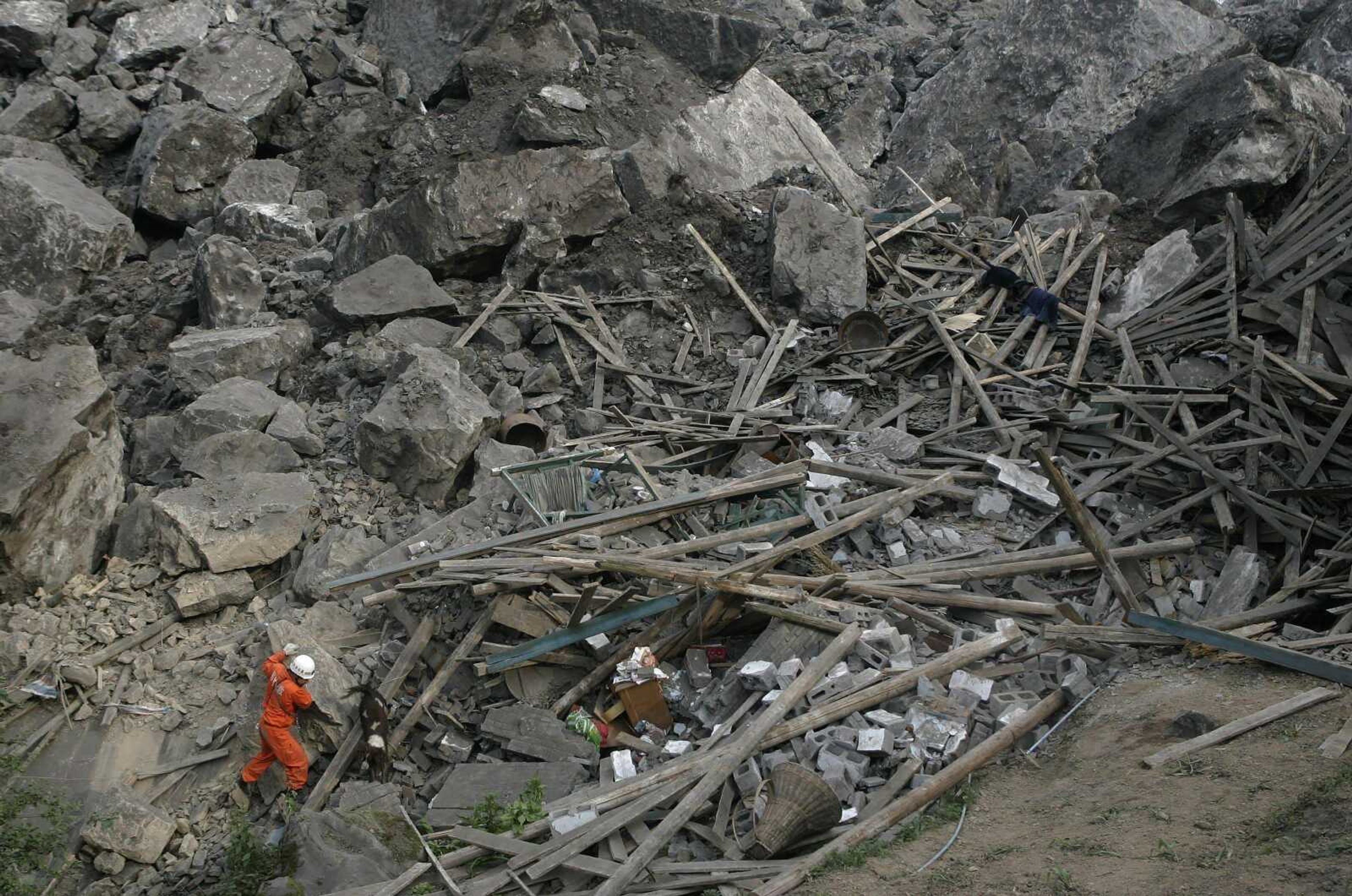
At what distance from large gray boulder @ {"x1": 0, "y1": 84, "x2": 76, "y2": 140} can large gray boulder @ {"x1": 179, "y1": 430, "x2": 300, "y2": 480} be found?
872 cm

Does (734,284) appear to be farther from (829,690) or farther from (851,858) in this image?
(851,858)

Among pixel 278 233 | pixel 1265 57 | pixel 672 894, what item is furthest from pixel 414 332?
pixel 1265 57

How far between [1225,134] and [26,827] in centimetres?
1370

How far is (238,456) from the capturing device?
28.6 ft

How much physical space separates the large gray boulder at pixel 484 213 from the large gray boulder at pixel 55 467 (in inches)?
148

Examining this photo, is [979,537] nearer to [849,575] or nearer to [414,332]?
[849,575]

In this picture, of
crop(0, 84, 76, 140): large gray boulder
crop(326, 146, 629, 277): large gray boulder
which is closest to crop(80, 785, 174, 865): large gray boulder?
crop(326, 146, 629, 277): large gray boulder

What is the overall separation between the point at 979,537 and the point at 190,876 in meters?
5.88

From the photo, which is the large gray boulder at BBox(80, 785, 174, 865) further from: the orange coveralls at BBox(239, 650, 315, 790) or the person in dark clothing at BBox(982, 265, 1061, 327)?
the person in dark clothing at BBox(982, 265, 1061, 327)

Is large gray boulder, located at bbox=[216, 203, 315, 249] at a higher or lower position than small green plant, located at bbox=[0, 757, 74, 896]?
higher

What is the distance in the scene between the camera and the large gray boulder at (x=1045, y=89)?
14617 mm

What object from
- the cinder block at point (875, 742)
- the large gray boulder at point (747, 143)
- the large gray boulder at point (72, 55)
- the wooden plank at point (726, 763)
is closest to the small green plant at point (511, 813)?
the wooden plank at point (726, 763)

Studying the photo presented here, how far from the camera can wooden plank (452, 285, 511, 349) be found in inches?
414

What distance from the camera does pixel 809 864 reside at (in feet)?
15.7
